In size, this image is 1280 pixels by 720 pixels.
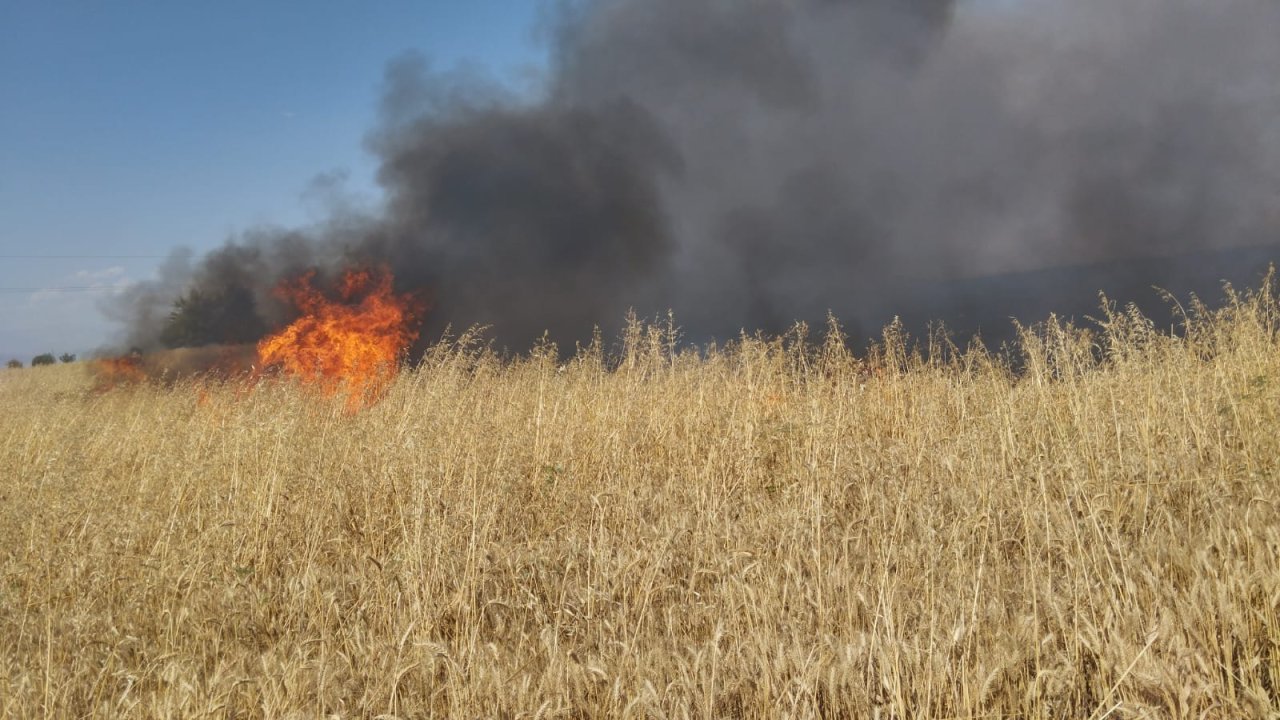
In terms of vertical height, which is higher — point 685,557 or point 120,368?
point 120,368

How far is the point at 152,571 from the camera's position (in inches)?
197

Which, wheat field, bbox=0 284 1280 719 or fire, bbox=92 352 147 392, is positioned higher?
fire, bbox=92 352 147 392

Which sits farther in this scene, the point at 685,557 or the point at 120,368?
the point at 120,368

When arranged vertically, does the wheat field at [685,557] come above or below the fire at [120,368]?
below

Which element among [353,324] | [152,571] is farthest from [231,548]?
[353,324]

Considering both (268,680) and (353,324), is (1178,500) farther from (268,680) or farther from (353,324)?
(353,324)

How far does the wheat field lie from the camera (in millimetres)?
3041

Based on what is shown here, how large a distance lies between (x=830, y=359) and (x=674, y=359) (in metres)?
2.07

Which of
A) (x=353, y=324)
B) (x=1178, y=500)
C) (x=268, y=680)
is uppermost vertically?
(x=353, y=324)

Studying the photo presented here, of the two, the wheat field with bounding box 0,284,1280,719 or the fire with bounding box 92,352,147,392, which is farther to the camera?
the fire with bounding box 92,352,147,392

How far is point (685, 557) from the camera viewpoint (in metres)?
4.79

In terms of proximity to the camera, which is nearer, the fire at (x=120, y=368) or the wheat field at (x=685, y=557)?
the wheat field at (x=685, y=557)

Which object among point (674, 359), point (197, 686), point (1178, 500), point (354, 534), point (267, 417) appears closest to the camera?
point (197, 686)

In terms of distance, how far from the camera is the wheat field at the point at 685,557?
304 cm
